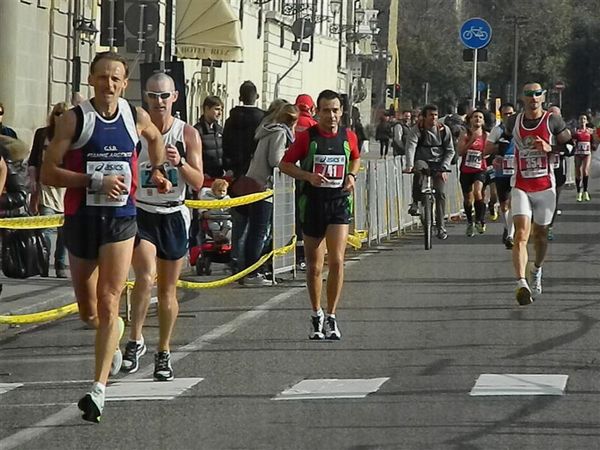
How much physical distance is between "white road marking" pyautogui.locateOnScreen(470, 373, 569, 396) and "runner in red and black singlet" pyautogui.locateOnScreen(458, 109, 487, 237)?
14861 millimetres

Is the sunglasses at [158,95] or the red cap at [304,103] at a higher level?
the sunglasses at [158,95]

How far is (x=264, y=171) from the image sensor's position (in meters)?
18.0

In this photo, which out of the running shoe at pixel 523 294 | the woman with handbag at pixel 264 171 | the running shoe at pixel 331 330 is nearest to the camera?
the running shoe at pixel 331 330

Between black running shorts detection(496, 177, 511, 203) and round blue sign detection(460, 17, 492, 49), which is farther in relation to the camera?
round blue sign detection(460, 17, 492, 49)

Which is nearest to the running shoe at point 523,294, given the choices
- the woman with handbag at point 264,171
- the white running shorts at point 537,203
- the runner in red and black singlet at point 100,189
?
the white running shorts at point 537,203

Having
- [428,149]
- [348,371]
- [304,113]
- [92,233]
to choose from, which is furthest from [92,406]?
[428,149]

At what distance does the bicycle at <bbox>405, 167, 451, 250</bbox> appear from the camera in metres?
22.9

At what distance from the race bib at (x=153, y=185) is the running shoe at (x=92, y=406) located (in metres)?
2.16

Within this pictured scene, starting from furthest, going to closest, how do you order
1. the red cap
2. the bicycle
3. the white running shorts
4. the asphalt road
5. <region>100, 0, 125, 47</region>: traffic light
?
the bicycle
<region>100, 0, 125, 47</region>: traffic light
the red cap
the white running shorts
the asphalt road

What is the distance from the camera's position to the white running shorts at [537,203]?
1585cm

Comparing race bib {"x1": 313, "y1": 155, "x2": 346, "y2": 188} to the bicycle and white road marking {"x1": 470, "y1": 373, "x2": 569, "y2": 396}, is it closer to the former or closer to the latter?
white road marking {"x1": 470, "y1": 373, "x2": 569, "y2": 396}

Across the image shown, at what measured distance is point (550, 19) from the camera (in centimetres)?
8700

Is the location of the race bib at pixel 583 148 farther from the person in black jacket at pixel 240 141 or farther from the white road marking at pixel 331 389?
the white road marking at pixel 331 389

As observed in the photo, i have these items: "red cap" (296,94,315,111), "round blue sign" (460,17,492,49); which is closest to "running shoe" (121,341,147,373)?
"red cap" (296,94,315,111)
